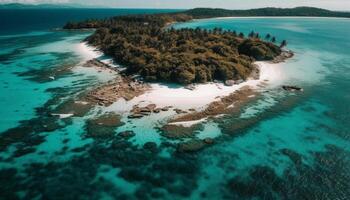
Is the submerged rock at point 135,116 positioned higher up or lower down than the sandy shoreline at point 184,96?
lower down

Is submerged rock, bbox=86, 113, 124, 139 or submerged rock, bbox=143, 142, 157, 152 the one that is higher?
submerged rock, bbox=86, 113, 124, 139

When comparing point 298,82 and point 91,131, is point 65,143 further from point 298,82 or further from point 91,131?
point 298,82

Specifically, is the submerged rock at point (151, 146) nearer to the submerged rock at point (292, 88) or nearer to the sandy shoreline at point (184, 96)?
the sandy shoreline at point (184, 96)

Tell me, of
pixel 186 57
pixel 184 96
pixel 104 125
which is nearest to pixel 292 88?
pixel 186 57

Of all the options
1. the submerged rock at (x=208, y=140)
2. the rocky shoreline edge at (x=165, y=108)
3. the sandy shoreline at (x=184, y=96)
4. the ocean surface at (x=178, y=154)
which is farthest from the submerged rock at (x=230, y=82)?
the submerged rock at (x=208, y=140)

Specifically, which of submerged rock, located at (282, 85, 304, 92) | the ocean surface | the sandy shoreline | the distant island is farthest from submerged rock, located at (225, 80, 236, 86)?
submerged rock, located at (282, 85, 304, 92)

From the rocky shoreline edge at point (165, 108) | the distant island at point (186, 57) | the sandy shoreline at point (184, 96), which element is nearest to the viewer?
the rocky shoreline edge at point (165, 108)

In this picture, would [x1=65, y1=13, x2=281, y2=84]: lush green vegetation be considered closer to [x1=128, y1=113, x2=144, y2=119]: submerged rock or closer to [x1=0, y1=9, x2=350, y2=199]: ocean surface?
[x1=0, y1=9, x2=350, y2=199]: ocean surface

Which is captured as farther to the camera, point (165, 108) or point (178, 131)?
point (165, 108)

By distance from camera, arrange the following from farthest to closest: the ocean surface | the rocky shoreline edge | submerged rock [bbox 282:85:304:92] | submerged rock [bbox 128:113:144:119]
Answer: submerged rock [bbox 282:85:304:92] < submerged rock [bbox 128:113:144:119] < the rocky shoreline edge < the ocean surface

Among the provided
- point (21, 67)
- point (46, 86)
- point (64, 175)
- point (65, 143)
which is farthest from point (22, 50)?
point (64, 175)

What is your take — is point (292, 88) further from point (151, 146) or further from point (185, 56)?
point (151, 146)
